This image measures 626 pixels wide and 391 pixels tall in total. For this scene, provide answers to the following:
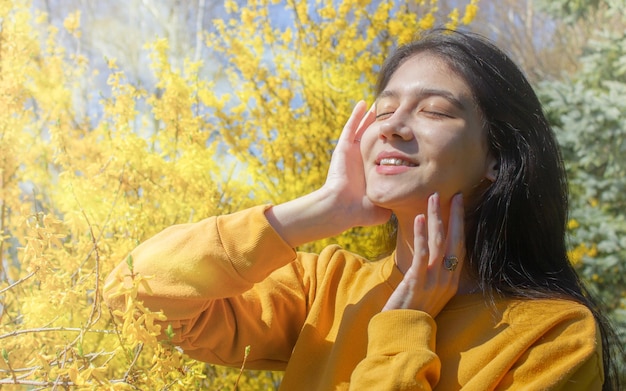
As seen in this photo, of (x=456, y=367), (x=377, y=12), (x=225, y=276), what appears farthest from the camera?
(x=377, y=12)

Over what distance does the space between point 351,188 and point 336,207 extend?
70 mm

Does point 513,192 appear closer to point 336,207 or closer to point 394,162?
point 394,162

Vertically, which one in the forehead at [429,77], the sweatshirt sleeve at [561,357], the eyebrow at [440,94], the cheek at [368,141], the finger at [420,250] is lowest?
the sweatshirt sleeve at [561,357]

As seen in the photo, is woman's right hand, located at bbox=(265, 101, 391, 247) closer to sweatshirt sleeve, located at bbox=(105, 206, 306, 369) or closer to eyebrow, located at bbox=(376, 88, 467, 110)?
sweatshirt sleeve, located at bbox=(105, 206, 306, 369)

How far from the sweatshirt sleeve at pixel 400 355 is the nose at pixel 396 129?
380 millimetres

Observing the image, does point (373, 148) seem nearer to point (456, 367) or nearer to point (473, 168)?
point (473, 168)

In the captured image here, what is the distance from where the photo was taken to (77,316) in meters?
2.15

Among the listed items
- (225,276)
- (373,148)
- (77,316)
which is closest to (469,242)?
(373,148)

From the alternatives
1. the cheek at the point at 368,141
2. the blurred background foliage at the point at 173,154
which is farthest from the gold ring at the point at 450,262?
the blurred background foliage at the point at 173,154

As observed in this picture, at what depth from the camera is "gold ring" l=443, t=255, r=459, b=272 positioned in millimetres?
1349

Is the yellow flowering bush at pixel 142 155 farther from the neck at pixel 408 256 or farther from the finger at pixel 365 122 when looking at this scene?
the finger at pixel 365 122

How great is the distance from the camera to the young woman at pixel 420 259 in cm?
127

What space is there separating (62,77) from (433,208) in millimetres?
2181

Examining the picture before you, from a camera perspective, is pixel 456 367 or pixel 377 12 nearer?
pixel 456 367
